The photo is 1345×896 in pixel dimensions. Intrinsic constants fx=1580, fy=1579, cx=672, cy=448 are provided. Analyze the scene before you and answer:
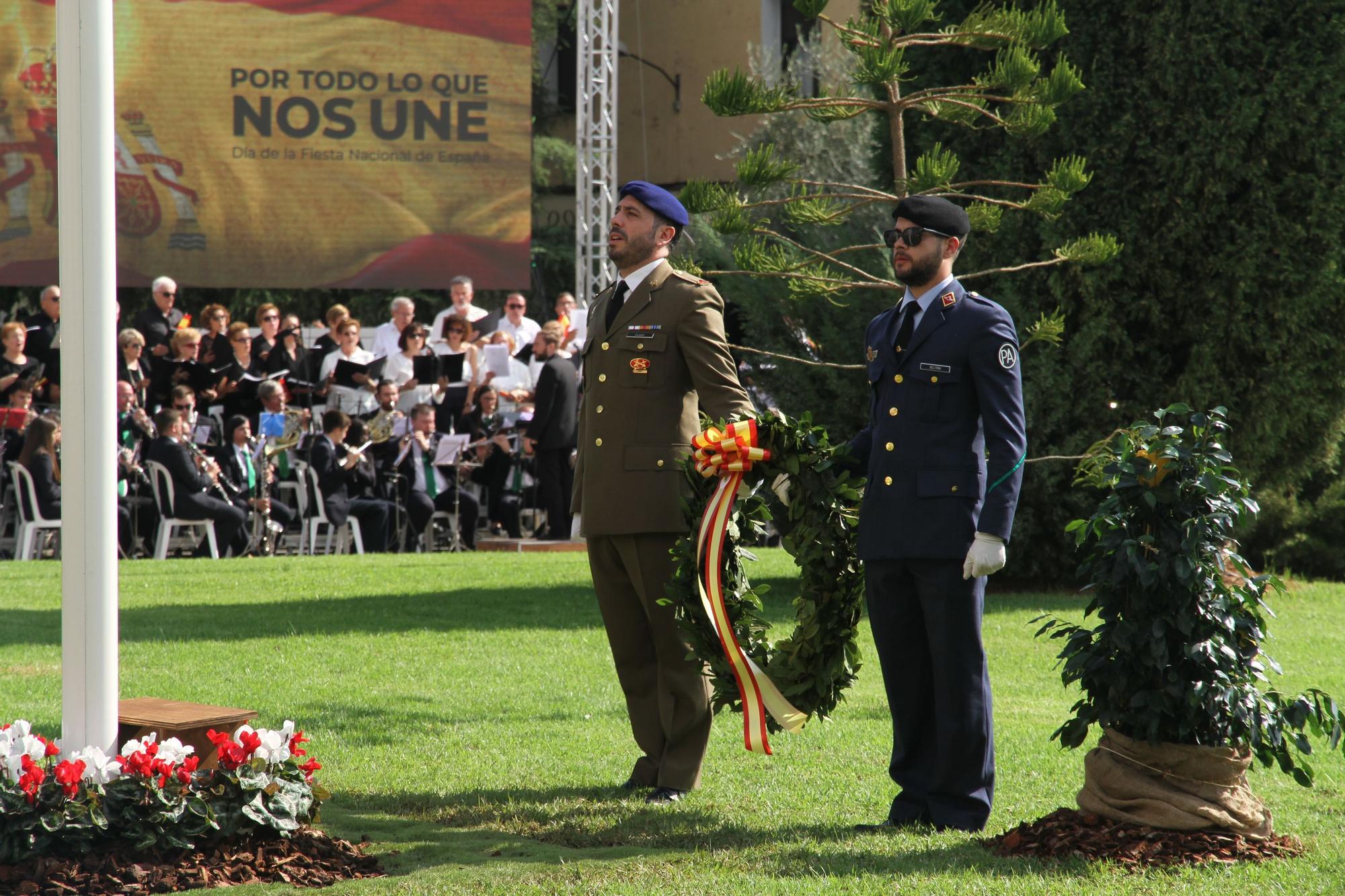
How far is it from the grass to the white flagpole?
0.93 metres

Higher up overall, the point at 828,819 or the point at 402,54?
the point at 402,54

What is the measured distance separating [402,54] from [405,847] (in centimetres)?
1739

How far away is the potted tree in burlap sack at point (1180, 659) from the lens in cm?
504

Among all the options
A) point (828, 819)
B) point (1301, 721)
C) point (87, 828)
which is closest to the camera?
point (87, 828)

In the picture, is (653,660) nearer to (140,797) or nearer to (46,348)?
(140,797)

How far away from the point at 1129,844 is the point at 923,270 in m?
2.03

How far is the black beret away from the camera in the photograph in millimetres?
5445

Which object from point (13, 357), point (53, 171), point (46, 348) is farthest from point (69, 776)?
point (53, 171)

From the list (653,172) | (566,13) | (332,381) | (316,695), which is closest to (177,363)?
(332,381)

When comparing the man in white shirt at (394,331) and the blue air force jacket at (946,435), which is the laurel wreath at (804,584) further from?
the man in white shirt at (394,331)

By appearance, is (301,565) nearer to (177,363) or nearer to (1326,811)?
(177,363)

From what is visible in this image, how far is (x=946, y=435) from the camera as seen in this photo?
5418 mm

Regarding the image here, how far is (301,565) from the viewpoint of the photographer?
47.6ft

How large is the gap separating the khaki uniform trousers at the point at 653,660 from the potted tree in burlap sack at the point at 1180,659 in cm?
150
